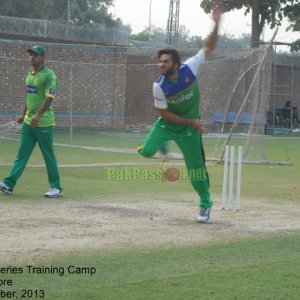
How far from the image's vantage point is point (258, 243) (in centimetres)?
843

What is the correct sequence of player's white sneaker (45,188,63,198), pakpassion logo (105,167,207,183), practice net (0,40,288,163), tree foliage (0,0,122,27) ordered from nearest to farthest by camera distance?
pakpassion logo (105,167,207,183) → player's white sneaker (45,188,63,198) → practice net (0,40,288,163) → tree foliage (0,0,122,27)

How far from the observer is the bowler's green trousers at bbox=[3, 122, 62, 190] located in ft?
38.2

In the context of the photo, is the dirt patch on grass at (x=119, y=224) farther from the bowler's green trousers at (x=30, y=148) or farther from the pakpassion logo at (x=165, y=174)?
the bowler's green trousers at (x=30, y=148)

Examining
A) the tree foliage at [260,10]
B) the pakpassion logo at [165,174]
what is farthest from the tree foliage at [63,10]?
the pakpassion logo at [165,174]

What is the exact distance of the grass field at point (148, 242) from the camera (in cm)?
638

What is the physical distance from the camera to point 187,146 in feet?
31.8

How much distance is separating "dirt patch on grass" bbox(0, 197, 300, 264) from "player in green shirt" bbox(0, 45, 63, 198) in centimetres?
61

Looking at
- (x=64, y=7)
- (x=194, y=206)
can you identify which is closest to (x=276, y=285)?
(x=194, y=206)

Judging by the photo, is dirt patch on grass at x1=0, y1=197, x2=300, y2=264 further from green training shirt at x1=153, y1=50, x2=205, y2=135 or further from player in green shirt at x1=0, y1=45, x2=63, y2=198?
green training shirt at x1=153, y1=50, x2=205, y2=135

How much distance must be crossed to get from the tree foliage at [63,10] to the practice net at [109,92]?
16890 millimetres

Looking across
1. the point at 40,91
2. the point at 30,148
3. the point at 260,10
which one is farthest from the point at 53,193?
the point at 260,10

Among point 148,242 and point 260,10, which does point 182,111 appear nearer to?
point 148,242

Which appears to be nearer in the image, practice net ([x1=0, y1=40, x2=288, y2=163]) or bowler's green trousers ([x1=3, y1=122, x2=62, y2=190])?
bowler's green trousers ([x1=3, y1=122, x2=62, y2=190])

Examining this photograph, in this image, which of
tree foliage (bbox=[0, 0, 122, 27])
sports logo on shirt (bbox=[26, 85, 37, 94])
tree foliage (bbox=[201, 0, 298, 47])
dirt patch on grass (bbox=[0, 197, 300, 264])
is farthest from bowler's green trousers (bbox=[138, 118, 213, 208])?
tree foliage (bbox=[0, 0, 122, 27])
